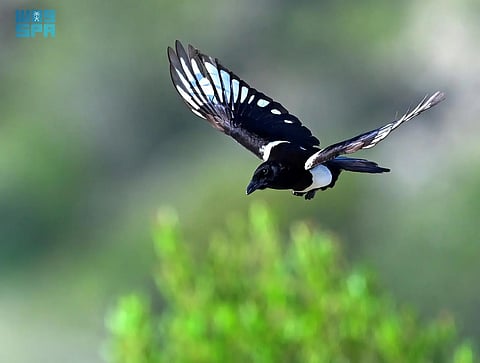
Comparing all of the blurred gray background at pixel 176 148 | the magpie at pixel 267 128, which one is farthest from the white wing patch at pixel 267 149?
the blurred gray background at pixel 176 148

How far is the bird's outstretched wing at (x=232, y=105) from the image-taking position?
135 cm

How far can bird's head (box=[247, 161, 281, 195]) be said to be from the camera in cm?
131

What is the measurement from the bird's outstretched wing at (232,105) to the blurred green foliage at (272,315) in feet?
13.7

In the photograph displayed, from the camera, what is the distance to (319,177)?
1.30 metres

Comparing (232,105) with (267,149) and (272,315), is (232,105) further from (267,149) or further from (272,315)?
(272,315)

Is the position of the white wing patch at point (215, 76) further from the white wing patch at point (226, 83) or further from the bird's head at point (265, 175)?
the bird's head at point (265, 175)

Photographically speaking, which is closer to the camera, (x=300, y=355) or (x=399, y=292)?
(x=300, y=355)

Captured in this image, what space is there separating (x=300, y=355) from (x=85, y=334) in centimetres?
1720

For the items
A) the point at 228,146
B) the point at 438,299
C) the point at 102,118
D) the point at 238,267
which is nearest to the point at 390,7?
the point at 228,146

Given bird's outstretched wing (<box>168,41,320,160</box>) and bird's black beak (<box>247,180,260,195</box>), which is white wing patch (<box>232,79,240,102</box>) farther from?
bird's black beak (<box>247,180,260,195</box>)

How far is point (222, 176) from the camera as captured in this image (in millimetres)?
23375

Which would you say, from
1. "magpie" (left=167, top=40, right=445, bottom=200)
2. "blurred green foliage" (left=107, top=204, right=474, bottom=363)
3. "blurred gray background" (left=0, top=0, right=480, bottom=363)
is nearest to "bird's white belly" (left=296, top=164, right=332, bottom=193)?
"magpie" (left=167, top=40, right=445, bottom=200)

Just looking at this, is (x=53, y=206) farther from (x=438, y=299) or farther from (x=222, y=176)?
(x=438, y=299)

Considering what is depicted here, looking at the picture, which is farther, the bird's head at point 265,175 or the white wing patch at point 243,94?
the white wing patch at point 243,94
